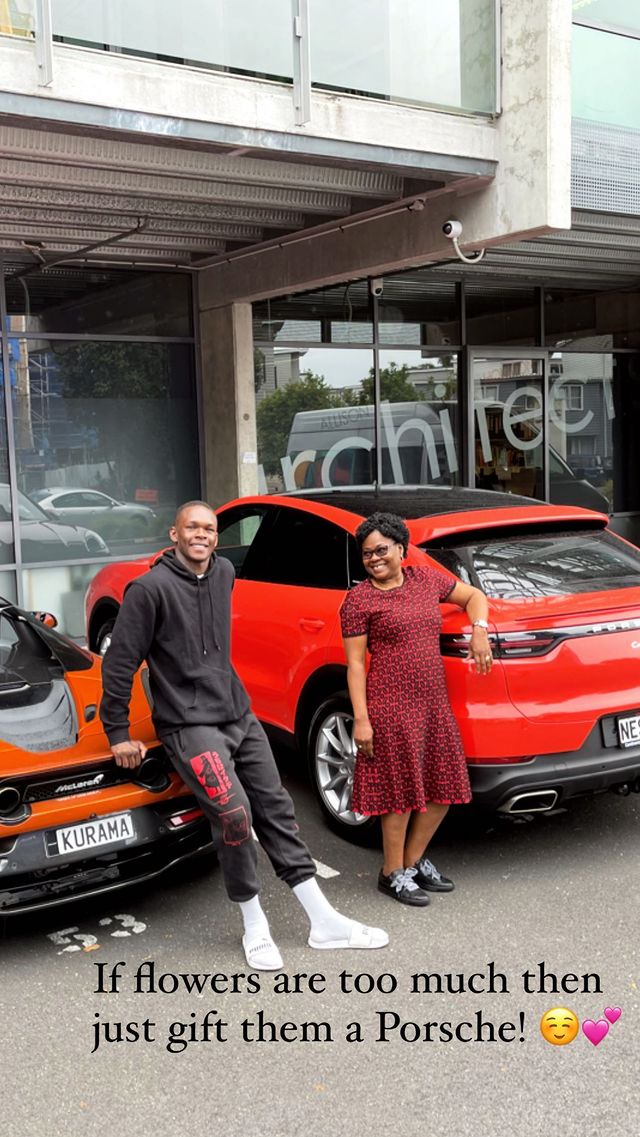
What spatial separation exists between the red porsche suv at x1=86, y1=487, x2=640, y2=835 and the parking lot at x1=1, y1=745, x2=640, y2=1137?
1.38 feet

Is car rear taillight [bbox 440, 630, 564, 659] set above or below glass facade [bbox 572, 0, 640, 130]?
below

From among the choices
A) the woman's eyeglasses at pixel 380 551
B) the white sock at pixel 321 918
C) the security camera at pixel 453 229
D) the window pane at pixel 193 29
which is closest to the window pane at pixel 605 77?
the security camera at pixel 453 229

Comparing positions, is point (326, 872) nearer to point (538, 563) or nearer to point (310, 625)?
point (310, 625)

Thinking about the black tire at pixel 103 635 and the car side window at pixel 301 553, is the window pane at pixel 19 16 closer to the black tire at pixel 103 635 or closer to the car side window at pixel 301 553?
the car side window at pixel 301 553

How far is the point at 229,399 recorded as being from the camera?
10352mm

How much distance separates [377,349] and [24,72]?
20.7ft

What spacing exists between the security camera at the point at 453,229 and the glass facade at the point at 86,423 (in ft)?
11.8

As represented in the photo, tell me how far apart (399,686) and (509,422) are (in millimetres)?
9655

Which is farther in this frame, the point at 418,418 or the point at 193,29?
the point at 418,418

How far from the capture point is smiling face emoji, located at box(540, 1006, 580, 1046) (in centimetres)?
332

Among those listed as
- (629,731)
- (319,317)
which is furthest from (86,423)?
(629,731)

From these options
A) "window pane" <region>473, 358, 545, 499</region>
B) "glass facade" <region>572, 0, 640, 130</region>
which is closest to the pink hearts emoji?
"glass facade" <region>572, 0, 640, 130</region>

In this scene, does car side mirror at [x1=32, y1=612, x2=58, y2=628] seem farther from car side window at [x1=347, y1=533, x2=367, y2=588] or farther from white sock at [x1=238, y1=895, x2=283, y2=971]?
white sock at [x1=238, y1=895, x2=283, y2=971]

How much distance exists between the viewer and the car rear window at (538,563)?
15.0ft
